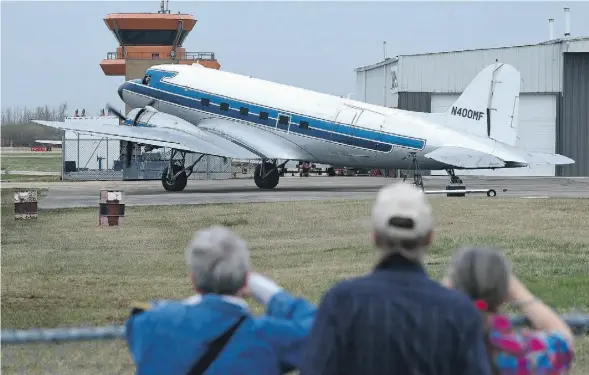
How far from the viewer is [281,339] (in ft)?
16.8

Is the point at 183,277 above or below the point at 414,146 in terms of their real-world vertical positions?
below

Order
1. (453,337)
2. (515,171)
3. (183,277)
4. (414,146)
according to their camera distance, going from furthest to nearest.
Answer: (515,171) → (414,146) → (183,277) → (453,337)

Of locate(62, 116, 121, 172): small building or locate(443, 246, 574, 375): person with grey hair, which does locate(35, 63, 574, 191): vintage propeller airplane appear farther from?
locate(443, 246, 574, 375): person with grey hair

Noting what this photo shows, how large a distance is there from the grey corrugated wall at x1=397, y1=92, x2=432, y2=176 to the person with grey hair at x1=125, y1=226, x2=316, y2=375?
58191 mm

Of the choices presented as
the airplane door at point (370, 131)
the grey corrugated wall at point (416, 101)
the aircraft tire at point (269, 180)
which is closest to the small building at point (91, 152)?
the grey corrugated wall at point (416, 101)

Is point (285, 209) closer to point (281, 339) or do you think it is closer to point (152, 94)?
point (152, 94)

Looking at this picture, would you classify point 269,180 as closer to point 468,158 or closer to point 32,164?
point 468,158

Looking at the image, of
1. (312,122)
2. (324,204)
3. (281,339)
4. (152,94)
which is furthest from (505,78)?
(281,339)

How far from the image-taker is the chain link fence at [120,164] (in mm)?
57844

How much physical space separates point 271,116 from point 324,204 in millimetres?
8587

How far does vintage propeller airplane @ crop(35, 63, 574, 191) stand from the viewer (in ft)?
115

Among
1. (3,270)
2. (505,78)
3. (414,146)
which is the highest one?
(505,78)

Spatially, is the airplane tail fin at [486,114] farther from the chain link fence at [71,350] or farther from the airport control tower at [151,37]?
the airport control tower at [151,37]

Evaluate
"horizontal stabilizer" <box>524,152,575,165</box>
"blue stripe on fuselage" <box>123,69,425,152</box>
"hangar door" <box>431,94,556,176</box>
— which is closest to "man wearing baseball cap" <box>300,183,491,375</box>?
"horizontal stabilizer" <box>524,152,575,165</box>
